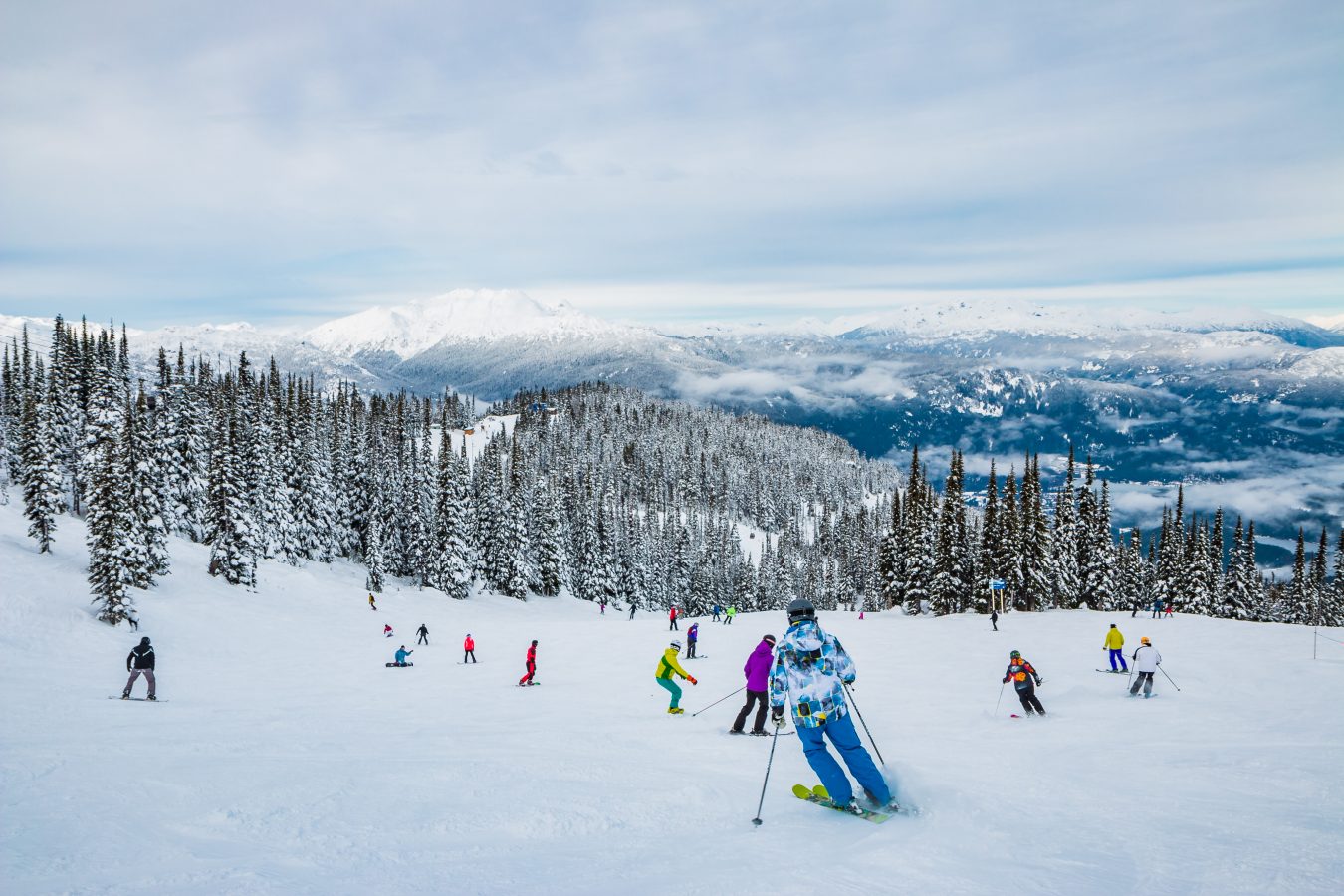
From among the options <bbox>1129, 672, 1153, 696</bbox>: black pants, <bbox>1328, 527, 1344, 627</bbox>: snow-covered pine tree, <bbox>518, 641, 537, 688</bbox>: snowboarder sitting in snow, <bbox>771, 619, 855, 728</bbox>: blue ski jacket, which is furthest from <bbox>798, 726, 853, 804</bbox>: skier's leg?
<bbox>1328, 527, 1344, 627</bbox>: snow-covered pine tree

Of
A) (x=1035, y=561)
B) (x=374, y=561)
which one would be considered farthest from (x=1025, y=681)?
(x=374, y=561)

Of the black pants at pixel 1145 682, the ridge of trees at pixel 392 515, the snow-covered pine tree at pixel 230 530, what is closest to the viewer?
the black pants at pixel 1145 682

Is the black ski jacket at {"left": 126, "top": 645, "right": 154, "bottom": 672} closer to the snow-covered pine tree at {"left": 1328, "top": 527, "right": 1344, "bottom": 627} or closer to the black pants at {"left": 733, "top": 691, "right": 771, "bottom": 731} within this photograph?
the black pants at {"left": 733, "top": 691, "right": 771, "bottom": 731}

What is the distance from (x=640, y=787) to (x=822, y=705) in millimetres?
2936

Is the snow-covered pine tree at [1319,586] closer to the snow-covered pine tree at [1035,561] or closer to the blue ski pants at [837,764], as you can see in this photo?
the snow-covered pine tree at [1035,561]

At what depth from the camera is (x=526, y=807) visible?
8.03m

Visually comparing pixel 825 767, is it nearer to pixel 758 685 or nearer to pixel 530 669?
pixel 758 685

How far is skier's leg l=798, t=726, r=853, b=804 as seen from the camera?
25.2 feet

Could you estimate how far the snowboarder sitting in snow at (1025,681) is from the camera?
54.1ft

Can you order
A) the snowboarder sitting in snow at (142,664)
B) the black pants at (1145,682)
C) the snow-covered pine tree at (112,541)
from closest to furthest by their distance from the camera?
the black pants at (1145,682), the snowboarder sitting in snow at (142,664), the snow-covered pine tree at (112,541)

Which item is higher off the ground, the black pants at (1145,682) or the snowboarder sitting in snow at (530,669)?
the black pants at (1145,682)

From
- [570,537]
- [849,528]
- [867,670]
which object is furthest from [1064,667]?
[849,528]

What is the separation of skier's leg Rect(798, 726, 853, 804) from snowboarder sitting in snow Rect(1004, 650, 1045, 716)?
10.6 meters

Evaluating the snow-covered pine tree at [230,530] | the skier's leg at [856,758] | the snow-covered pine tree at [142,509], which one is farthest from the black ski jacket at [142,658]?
the snow-covered pine tree at [230,530]
